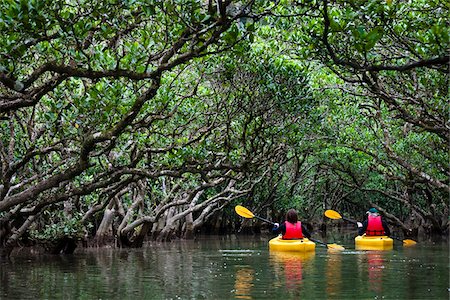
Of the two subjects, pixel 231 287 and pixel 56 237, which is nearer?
pixel 231 287

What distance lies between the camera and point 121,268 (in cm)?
1471

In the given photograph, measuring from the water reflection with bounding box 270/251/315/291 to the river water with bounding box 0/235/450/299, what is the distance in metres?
0.02

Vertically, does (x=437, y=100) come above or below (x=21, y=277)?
above

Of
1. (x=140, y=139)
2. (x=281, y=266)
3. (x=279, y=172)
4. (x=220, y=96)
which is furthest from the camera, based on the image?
(x=279, y=172)

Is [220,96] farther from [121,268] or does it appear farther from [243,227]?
[243,227]

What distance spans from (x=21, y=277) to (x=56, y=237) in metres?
5.29

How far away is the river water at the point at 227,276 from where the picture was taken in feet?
33.0

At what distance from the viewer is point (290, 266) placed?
47.9 ft

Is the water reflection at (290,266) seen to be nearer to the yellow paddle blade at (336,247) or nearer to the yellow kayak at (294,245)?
the yellow kayak at (294,245)

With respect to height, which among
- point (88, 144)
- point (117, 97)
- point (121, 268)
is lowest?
point (121, 268)

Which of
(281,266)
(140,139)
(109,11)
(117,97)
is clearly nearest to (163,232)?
(140,139)

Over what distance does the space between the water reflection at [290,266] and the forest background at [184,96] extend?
8.45 feet

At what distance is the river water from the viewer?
10055mm

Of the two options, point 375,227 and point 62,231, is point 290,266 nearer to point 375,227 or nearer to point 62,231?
point 62,231
